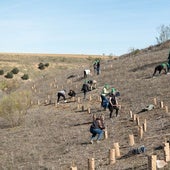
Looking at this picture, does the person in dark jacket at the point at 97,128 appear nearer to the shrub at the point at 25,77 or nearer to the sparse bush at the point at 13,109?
the sparse bush at the point at 13,109

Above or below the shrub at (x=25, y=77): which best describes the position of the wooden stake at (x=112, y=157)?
below

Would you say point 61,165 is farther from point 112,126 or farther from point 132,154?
point 112,126

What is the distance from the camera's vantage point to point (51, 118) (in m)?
27.2

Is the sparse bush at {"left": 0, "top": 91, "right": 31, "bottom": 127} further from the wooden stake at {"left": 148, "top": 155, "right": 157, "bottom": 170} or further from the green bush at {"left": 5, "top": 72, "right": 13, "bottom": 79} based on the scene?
the green bush at {"left": 5, "top": 72, "right": 13, "bottom": 79}

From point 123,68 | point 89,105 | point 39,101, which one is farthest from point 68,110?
point 123,68

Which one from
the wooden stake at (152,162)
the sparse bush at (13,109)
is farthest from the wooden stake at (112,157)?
the sparse bush at (13,109)

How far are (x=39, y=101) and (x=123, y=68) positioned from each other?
13560 millimetres

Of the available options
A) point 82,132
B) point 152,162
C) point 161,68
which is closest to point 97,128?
point 82,132

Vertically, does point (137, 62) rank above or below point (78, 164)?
above

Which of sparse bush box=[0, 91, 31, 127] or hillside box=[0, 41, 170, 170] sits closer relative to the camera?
hillside box=[0, 41, 170, 170]

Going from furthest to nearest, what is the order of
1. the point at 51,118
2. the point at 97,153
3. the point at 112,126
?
the point at 51,118
the point at 112,126
the point at 97,153

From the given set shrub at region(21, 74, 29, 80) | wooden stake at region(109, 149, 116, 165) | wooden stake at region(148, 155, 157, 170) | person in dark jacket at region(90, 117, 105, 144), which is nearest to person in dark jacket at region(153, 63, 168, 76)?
person in dark jacket at region(90, 117, 105, 144)

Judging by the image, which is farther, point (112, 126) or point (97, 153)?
point (112, 126)

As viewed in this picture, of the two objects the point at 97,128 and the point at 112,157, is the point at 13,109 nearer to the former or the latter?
the point at 97,128
